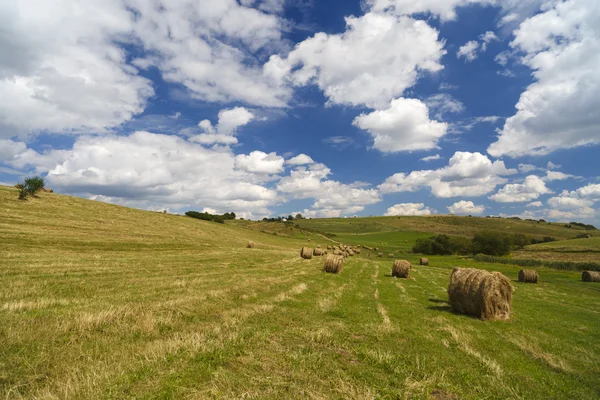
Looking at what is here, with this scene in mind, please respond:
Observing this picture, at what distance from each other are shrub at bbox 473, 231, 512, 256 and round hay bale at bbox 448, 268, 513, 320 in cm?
8204

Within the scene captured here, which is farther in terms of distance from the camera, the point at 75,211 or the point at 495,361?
the point at 75,211

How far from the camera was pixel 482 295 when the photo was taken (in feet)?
44.4

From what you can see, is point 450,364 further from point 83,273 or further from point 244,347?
point 83,273

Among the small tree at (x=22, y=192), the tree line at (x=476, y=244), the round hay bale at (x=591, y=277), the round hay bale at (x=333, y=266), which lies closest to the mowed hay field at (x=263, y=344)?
the round hay bale at (x=333, y=266)

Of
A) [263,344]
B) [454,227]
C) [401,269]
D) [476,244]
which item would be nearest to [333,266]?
[401,269]

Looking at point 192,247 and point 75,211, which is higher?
point 75,211

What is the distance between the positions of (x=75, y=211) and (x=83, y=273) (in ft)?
119

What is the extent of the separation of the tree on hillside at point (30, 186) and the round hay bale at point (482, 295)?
55513mm

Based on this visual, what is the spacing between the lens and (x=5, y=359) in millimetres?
5883

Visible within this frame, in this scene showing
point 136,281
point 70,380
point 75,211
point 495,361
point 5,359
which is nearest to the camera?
point 70,380

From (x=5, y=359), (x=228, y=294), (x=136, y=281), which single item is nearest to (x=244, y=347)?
(x=5, y=359)

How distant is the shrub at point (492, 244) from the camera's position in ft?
274

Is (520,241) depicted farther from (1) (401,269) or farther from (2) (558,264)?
(1) (401,269)

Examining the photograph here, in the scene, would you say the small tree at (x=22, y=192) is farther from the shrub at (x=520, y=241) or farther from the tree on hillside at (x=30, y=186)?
the shrub at (x=520, y=241)
